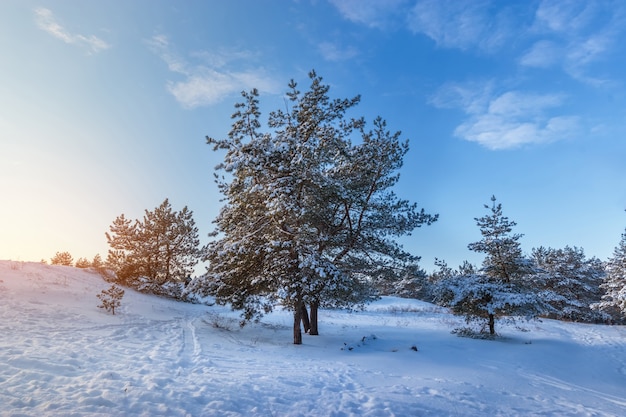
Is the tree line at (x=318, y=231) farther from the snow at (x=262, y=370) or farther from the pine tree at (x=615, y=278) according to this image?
the pine tree at (x=615, y=278)

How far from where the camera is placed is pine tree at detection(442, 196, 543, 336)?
646 inches

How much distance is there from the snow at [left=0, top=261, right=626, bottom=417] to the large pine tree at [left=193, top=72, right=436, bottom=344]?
2.24 meters

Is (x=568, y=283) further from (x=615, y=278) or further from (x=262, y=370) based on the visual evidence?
(x=262, y=370)

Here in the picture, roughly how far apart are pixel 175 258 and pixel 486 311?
23435 millimetres

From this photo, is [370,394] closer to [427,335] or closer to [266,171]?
[266,171]

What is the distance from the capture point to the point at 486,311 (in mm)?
17297

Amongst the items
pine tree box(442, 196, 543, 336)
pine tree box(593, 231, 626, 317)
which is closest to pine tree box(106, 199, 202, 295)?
pine tree box(442, 196, 543, 336)

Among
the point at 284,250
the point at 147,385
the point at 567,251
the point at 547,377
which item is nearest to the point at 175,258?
the point at 284,250

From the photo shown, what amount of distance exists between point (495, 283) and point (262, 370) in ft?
44.8

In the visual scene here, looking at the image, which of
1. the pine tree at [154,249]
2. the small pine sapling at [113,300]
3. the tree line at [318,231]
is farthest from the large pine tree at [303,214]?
the pine tree at [154,249]

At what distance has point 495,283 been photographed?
1750 cm

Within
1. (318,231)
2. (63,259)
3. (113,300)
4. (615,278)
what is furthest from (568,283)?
(63,259)

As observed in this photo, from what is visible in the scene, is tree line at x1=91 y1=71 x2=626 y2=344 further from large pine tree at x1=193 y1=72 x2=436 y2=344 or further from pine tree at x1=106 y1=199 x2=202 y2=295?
pine tree at x1=106 y1=199 x2=202 y2=295

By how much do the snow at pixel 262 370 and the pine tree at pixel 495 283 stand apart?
165cm
